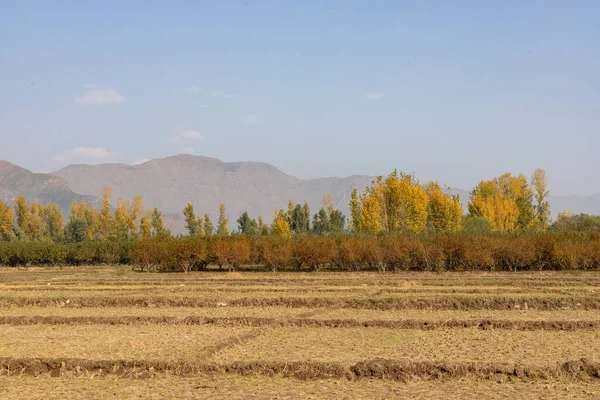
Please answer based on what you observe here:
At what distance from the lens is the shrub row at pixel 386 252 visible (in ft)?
131

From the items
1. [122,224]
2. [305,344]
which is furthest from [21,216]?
[305,344]

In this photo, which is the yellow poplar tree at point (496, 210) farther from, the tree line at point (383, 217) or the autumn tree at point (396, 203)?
the autumn tree at point (396, 203)

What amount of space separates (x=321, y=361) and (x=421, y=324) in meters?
5.33

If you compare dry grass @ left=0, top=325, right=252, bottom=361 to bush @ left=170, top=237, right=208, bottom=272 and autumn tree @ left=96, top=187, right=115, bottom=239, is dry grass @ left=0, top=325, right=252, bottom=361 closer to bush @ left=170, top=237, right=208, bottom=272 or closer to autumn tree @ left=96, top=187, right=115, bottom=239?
bush @ left=170, top=237, right=208, bottom=272

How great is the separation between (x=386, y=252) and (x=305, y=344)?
90.1 feet

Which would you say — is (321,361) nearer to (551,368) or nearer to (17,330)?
(551,368)

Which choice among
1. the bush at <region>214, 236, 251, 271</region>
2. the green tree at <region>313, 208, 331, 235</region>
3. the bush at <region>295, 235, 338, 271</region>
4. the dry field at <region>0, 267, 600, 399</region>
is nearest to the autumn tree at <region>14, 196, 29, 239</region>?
the green tree at <region>313, 208, 331, 235</region>

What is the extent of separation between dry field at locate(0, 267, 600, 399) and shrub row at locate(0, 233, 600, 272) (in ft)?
46.5

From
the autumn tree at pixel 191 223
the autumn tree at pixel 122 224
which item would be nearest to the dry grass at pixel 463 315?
the autumn tree at pixel 122 224

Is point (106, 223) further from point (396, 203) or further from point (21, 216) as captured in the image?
point (396, 203)

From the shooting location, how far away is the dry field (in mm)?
10828

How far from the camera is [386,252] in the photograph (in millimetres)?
41531

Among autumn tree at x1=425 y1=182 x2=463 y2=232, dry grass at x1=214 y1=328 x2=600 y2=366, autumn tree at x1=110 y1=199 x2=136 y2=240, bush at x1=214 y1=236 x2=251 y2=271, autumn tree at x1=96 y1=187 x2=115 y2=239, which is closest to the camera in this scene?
dry grass at x1=214 y1=328 x2=600 y2=366

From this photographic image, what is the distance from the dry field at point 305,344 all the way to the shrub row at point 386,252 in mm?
14166
